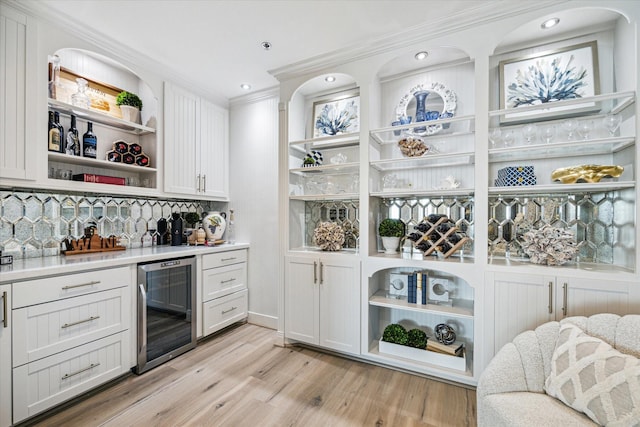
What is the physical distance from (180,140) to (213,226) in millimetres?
939

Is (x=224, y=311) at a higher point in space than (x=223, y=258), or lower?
lower

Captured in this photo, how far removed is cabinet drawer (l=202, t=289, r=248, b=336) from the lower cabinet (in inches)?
94.5

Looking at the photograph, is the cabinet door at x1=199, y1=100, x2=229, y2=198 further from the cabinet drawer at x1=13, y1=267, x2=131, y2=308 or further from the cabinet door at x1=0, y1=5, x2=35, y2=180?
the cabinet door at x1=0, y1=5, x2=35, y2=180

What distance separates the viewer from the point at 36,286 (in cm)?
168

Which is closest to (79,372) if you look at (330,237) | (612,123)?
(330,237)

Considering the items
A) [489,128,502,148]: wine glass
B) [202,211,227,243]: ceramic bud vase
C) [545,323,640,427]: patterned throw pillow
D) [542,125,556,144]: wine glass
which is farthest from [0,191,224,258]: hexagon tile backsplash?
[542,125,556,144]: wine glass

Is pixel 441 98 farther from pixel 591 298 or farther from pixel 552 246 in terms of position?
pixel 591 298

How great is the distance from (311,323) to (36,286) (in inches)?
74.3

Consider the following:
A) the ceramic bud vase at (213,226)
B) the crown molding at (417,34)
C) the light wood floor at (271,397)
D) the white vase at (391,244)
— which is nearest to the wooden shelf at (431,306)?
the white vase at (391,244)

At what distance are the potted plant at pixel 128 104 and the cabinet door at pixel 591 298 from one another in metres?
3.55

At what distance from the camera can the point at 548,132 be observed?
191 cm

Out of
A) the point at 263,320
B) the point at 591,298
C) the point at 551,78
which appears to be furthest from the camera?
the point at 263,320

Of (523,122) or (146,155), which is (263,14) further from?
(523,122)

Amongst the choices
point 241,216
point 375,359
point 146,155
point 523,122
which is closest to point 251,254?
point 241,216
